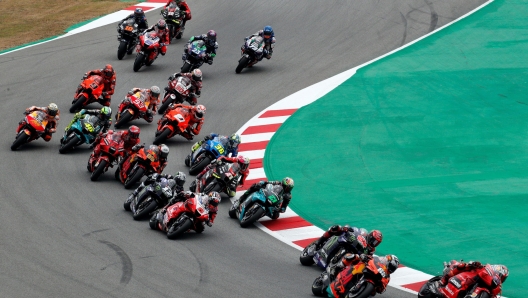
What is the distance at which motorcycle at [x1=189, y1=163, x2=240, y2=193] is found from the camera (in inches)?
851

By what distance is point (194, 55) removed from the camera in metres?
30.6

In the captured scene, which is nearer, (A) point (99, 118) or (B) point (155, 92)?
(A) point (99, 118)

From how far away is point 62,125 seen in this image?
26641 millimetres

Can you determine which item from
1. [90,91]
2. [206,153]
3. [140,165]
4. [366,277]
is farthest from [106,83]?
[366,277]

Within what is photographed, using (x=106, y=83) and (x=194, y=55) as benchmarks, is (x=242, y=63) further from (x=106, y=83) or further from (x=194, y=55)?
(x=106, y=83)

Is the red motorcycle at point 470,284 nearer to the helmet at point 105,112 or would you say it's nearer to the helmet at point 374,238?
the helmet at point 374,238

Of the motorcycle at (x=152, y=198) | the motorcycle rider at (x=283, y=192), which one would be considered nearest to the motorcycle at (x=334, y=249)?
the motorcycle rider at (x=283, y=192)

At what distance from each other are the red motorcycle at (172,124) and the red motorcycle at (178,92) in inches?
78.6

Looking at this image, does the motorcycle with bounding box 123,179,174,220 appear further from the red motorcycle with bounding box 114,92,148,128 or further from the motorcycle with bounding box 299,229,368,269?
the red motorcycle with bounding box 114,92,148,128

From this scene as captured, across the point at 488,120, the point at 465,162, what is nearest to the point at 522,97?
the point at 488,120

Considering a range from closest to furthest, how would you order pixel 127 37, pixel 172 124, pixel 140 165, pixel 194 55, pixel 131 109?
1. pixel 140 165
2. pixel 172 124
3. pixel 131 109
4. pixel 194 55
5. pixel 127 37

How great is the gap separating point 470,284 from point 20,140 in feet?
44.0

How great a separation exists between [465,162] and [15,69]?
16075mm

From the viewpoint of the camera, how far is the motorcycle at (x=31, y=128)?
2431 cm
